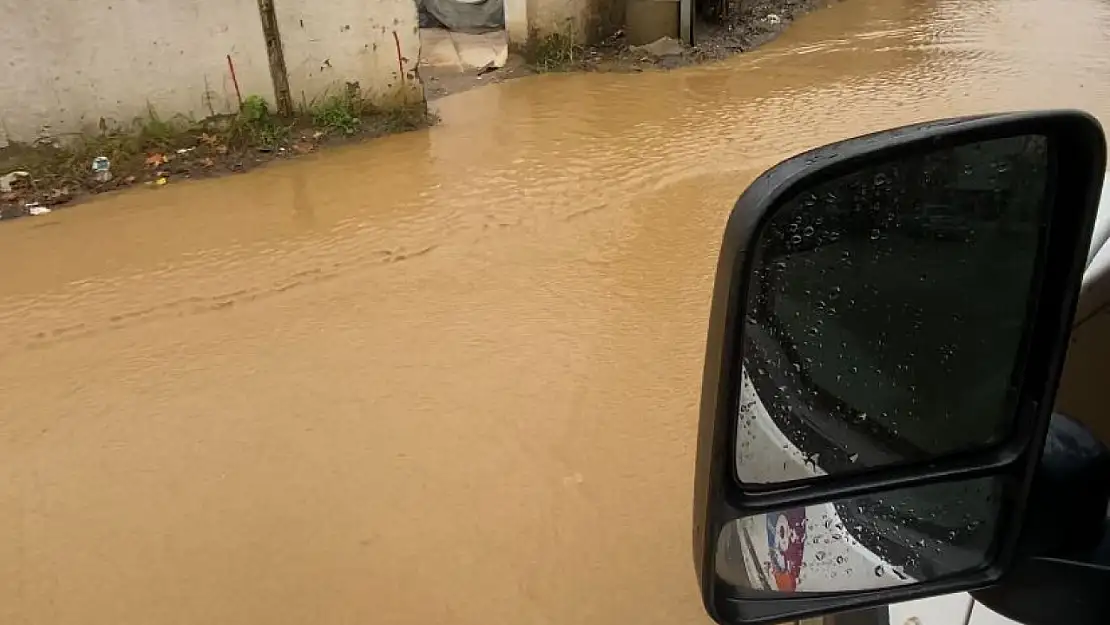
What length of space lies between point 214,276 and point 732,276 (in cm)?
341

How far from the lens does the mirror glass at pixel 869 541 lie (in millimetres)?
1094

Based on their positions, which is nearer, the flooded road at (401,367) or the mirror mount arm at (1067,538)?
the mirror mount arm at (1067,538)

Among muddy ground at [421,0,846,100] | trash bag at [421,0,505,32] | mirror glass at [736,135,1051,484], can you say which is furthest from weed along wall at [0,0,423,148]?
mirror glass at [736,135,1051,484]

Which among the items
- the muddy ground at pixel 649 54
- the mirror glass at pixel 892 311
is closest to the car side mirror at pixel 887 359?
the mirror glass at pixel 892 311

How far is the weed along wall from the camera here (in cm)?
471

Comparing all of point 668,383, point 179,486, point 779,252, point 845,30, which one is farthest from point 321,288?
point 845,30

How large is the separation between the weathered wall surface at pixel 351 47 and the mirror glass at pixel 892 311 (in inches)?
181

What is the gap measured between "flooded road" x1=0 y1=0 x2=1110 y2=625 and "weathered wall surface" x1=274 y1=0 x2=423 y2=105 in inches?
14.6

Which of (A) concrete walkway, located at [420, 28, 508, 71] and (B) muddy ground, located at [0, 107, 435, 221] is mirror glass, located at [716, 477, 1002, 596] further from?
(A) concrete walkway, located at [420, 28, 508, 71]

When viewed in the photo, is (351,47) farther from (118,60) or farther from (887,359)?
(887,359)

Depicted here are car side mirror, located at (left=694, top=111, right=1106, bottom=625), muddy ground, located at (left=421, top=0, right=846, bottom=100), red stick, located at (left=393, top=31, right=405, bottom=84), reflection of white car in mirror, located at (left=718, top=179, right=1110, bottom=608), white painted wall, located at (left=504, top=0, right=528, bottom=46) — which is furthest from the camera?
white painted wall, located at (left=504, top=0, right=528, bottom=46)

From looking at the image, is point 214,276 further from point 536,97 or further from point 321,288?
point 536,97

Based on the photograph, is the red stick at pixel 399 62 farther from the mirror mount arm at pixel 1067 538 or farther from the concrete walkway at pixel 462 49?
the mirror mount arm at pixel 1067 538

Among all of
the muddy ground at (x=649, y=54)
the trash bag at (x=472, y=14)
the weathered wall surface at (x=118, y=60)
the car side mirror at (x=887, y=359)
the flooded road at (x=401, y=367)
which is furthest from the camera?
the trash bag at (x=472, y=14)
